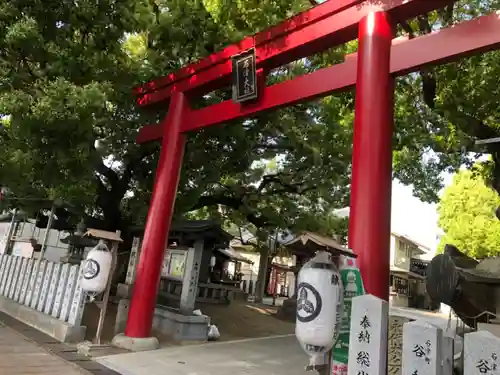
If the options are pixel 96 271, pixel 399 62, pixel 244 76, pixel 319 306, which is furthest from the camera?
pixel 96 271

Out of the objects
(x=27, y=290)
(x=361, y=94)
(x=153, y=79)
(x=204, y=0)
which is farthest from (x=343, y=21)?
(x=27, y=290)

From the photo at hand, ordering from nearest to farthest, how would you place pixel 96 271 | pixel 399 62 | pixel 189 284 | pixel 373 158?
pixel 373 158
pixel 399 62
pixel 96 271
pixel 189 284

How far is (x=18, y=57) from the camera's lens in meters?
6.71

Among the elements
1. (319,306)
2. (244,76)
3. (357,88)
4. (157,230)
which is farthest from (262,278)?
(319,306)

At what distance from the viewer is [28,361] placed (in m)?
5.69

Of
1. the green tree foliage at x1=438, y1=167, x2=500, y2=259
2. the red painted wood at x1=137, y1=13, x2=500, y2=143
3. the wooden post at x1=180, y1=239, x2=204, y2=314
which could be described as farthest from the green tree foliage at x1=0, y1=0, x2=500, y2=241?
the green tree foliage at x1=438, y1=167, x2=500, y2=259

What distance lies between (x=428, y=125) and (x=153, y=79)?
7.30 metres

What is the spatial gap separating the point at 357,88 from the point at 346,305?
2.74 meters

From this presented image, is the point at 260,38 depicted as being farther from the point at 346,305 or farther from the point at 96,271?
the point at 96,271

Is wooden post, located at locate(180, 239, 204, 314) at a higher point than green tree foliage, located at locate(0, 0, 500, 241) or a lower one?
lower

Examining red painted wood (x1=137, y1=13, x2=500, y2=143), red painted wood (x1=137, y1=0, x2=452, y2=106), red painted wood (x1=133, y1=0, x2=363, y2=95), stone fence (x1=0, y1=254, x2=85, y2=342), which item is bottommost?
stone fence (x1=0, y1=254, x2=85, y2=342)

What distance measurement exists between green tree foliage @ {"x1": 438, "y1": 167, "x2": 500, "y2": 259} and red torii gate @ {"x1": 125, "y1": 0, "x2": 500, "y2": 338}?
60.7ft

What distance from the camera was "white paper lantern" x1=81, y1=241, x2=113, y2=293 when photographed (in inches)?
283

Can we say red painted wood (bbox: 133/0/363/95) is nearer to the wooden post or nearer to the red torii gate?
the red torii gate
